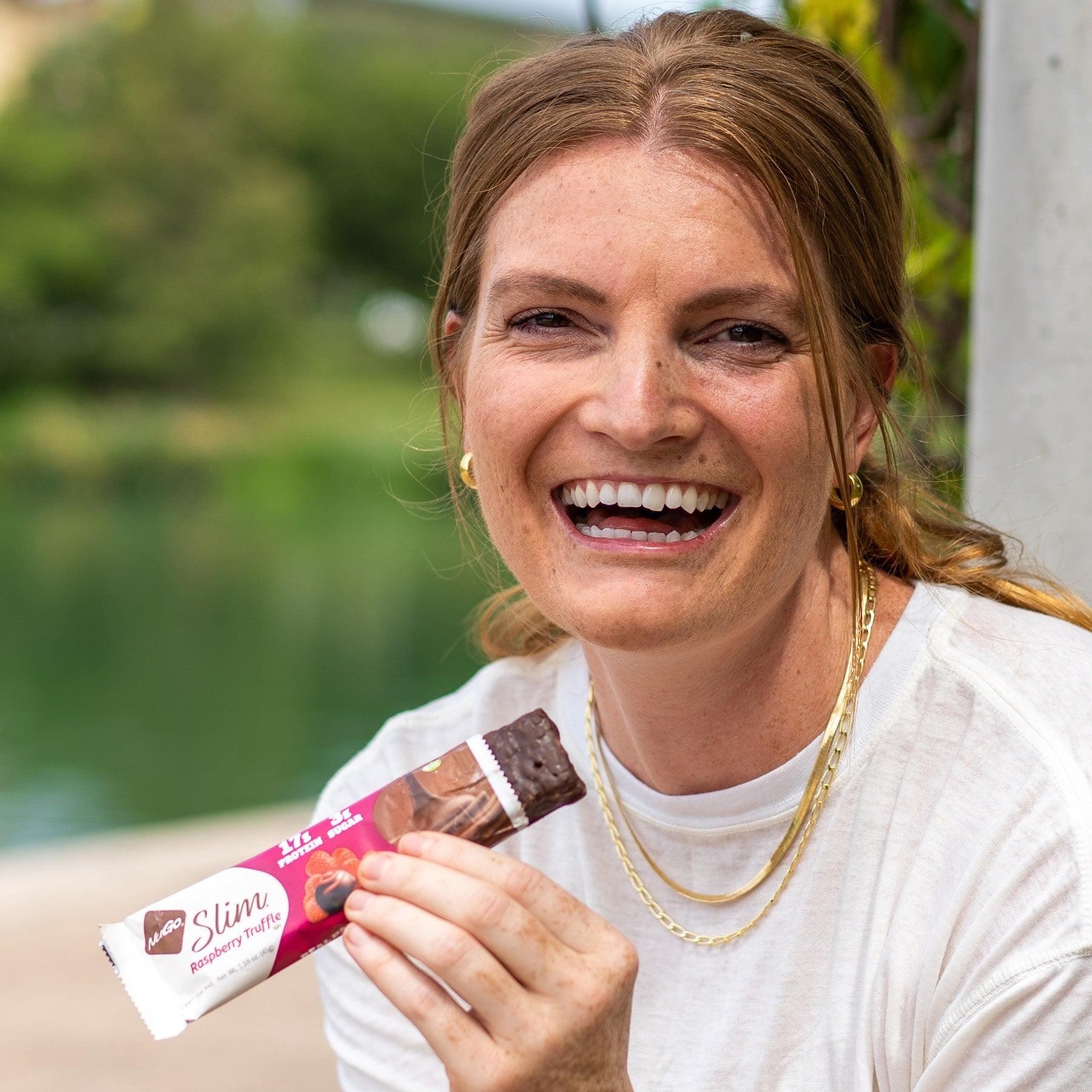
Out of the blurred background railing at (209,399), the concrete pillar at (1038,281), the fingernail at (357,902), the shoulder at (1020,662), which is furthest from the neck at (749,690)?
the blurred background railing at (209,399)

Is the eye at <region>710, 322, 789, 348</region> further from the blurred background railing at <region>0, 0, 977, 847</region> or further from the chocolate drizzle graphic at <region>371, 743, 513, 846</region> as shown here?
the blurred background railing at <region>0, 0, 977, 847</region>

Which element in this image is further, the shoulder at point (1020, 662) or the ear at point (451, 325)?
the ear at point (451, 325)

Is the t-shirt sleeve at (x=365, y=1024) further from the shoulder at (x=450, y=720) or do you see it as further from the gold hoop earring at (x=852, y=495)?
the gold hoop earring at (x=852, y=495)

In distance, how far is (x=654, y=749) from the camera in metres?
1.88

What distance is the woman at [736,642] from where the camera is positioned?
56.9 inches

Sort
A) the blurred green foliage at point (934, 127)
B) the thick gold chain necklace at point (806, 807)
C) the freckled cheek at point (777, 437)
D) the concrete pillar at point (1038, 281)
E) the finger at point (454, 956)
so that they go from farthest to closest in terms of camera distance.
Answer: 1. the blurred green foliage at point (934, 127)
2. the concrete pillar at point (1038, 281)
3. the thick gold chain necklace at point (806, 807)
4. the freckled cheek at point (777, 437)
5. the finger at point (454, 956)

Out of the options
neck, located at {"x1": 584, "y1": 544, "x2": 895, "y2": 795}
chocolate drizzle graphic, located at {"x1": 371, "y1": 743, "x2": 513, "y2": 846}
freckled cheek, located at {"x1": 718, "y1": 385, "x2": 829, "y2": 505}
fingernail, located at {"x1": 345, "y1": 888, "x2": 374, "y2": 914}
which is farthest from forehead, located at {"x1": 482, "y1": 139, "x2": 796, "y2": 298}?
fingernail, located at {"x1": 345, "y1": 888, "x2": 374, "y2": 914}

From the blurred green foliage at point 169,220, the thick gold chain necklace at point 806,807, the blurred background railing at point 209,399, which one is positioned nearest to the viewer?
the thick gold chain necklace at point 806,807

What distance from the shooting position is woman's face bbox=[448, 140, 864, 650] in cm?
158

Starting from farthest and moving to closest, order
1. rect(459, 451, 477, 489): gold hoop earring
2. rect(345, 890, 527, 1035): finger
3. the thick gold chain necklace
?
rect(459, 451, 477, 489): gold hoop earring → the thick gold chain necklace → rect(345, 890, 527, 1035): finger

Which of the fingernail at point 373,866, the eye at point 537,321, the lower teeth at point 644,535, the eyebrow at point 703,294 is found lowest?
the fingernail at point 373,866

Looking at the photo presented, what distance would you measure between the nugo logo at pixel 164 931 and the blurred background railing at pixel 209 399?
6.19m

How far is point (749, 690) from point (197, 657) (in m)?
13.0

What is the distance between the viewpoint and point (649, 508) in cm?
162
